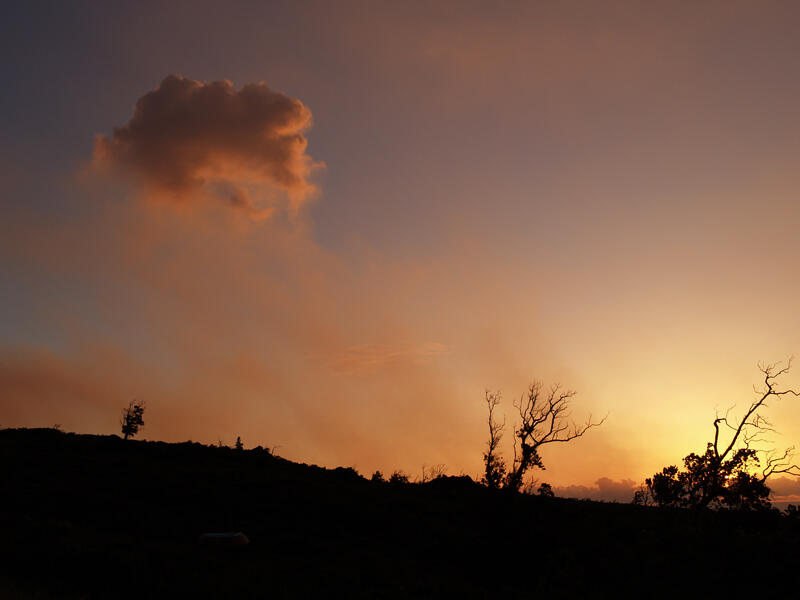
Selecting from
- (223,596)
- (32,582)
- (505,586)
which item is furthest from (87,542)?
(505,586)

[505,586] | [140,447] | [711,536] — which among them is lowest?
[505,586]

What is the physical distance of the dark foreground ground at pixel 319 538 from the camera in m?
27.0

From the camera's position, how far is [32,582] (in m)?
22.9

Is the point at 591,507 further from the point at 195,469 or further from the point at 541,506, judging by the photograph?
the point at 195,469

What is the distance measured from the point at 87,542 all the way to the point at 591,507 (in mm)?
42001

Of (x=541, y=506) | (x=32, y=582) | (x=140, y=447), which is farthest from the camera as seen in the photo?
(x=140, y=447)

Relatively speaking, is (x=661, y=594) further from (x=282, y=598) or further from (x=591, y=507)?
(x=591, y=507)

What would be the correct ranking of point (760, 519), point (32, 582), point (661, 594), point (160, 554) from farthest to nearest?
point (760, 519) → point (661, 594) → point (160, 554) → point (32, 582)

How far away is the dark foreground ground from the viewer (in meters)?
27.0

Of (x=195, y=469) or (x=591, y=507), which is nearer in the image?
(x=195, y=469)

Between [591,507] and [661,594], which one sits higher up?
[591,507]

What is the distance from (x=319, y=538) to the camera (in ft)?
124

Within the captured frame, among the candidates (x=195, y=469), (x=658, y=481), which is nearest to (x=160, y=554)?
(x=195, y=469)

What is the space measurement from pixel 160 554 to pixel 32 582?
6638 millimetres
